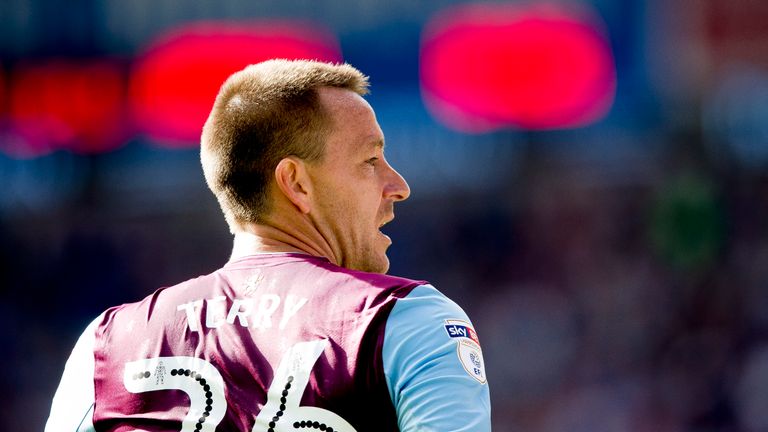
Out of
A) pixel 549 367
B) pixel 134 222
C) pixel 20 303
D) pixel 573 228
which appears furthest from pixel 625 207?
pixel 20 303

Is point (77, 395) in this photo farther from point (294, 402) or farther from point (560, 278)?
point (560, 278)

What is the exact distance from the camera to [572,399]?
424 inches

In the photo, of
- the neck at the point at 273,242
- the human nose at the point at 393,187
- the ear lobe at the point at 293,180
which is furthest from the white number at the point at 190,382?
the human nose at the point at 393,187

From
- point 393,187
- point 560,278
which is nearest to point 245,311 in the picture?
point 393,187

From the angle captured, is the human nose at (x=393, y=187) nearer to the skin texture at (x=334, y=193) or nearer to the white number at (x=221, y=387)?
the skin texture at (x=334, y=193)

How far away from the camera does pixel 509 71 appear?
10875 millimetres

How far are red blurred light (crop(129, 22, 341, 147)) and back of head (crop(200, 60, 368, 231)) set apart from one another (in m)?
8.74

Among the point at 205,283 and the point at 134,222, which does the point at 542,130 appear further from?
the point at 205,283

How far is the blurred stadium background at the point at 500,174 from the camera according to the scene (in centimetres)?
1080

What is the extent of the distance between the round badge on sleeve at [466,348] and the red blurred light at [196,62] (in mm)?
9273

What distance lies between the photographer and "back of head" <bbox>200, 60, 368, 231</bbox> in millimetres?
2254

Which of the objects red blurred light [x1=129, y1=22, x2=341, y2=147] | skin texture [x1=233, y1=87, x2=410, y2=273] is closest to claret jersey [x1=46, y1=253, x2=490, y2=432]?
skin texture [x1=233, y1=87, x2=410, y2=273]

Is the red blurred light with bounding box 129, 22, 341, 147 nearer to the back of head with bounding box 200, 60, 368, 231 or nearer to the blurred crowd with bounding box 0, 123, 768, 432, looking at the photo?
the blurred crowd with bounding box 0, 123, 768, 432

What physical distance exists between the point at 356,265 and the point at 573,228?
9.48 m
